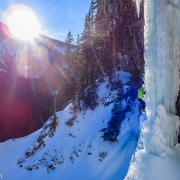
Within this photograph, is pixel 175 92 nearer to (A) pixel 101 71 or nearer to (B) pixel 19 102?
(A) pixel 101 71

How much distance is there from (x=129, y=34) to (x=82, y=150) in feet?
37.2

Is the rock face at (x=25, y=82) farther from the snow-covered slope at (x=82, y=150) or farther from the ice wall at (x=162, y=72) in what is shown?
the ice wall at (x=162, y=72)

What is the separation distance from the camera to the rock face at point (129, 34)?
14361 mm

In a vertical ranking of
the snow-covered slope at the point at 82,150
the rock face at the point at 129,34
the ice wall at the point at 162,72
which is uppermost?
the rock face at the point at 129,34

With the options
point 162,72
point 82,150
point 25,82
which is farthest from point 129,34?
point 25,82

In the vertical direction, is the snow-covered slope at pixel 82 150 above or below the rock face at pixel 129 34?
below

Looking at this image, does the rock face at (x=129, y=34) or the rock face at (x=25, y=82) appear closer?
the rock face at (x=129, y=34)

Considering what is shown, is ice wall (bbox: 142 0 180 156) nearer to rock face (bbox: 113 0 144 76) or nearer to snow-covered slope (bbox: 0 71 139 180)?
snow-covered slope (bbox: 0 71 139 180)

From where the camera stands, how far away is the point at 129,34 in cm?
1600

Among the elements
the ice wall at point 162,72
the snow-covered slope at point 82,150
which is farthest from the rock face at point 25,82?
the ice wall at point 162,72

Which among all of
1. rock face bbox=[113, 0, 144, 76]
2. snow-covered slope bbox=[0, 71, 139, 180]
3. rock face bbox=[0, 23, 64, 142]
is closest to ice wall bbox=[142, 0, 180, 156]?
snow-covered slope bbox=[0, 71, 139, 180]

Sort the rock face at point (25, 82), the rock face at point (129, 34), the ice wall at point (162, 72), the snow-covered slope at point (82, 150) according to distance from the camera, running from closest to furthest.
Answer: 1. the ice wall at point (162, 72)
2. the snow-covered slope at point (82, 150)
3. the rock face at point (129, 34)
4. the rock face at point (25, 82)

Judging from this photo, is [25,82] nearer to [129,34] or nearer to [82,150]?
[129,34]

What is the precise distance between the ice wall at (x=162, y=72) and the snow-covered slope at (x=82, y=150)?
476 centimetres
